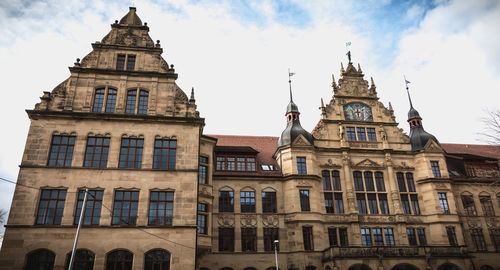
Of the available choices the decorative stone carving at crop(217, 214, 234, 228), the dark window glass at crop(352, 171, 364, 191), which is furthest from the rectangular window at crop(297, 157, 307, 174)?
the decorative stone carving at crop(217, 214, 234, 228)

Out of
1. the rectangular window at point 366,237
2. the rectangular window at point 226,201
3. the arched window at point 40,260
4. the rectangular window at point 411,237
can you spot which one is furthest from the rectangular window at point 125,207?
the rectangular window at point 411,237

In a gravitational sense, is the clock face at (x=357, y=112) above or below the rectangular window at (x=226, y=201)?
above

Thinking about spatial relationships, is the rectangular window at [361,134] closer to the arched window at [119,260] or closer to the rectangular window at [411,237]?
the rectangular window at [411,237]

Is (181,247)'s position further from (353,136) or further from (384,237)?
(353,136)

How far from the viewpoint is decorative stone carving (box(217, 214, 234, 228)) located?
29906mm

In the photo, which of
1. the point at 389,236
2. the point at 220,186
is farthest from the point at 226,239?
the point at 389,236

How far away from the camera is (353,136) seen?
35.1 meters

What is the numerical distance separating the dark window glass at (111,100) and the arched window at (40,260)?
32.9 ft

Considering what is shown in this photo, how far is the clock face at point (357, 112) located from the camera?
3581 centimetres

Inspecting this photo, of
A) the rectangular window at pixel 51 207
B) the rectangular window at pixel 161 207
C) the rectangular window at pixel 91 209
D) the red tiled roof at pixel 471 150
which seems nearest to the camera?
the rectangular window at pixel 51 207

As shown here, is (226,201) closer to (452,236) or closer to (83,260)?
(83,260)

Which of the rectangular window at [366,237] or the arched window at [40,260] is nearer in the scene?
the arched window at [40,260]

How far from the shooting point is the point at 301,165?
32.2 metres

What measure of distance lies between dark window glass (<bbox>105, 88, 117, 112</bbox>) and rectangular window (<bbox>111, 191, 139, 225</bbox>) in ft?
20.5
